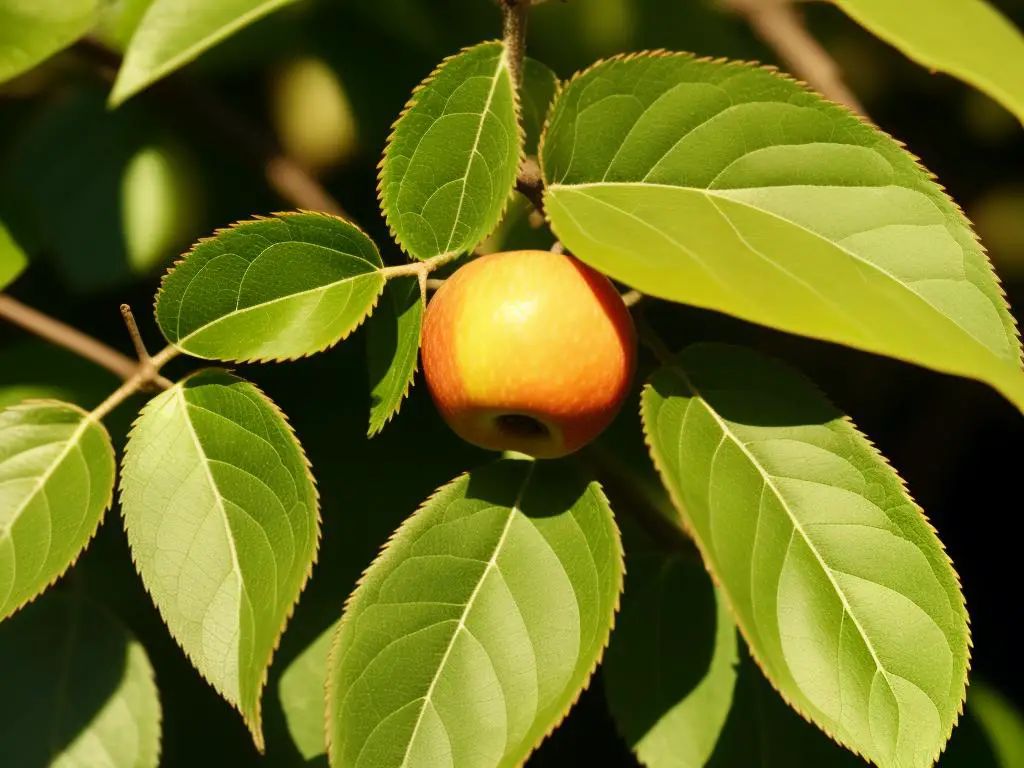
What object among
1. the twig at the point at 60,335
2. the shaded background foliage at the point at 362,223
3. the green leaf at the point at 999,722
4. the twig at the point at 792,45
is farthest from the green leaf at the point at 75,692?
the twig at the point at 792,45

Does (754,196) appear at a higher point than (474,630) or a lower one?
higher

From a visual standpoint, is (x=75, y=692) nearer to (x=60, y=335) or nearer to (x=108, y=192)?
(x=60, y=335)

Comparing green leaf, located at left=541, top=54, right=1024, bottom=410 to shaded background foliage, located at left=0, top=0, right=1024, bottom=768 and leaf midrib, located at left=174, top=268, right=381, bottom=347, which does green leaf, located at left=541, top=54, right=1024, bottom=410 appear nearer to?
leaf midrib, located at left=174, top=268, right=381, bottom=347

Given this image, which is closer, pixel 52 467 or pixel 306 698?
pixel 52 467

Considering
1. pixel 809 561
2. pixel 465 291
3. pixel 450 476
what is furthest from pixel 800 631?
pixel 450 476

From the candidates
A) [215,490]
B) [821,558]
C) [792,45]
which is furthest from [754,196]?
[792,45]

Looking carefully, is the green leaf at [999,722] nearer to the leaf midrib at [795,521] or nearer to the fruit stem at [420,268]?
the leaf midrib at [795,521]
